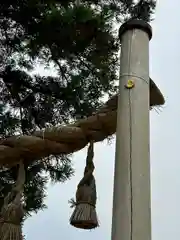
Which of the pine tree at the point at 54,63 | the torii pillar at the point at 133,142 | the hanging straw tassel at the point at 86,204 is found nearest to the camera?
the torii pillar at the point at 133,142

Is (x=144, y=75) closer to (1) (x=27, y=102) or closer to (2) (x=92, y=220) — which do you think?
(2) (x=92, y=220)

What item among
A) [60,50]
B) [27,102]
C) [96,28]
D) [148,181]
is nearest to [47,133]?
[148,181]

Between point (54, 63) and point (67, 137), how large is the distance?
90 centimetres

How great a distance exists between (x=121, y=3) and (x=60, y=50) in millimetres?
364

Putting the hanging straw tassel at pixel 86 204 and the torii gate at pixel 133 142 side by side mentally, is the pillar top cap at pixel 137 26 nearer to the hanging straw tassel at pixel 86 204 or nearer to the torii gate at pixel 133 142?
the torii gate at pixel 133 142

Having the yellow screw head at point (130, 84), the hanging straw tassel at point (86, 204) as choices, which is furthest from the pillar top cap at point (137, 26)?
the hanging straw tassel at point (86, 204)

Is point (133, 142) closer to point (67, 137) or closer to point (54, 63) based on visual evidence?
point (67, 137)

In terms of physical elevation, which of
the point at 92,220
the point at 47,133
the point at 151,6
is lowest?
the point at 92,220

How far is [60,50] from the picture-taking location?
62.8 inches

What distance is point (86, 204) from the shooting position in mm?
886

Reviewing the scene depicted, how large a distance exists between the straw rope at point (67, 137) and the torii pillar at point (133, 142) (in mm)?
61

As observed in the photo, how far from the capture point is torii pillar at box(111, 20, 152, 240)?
0.74m

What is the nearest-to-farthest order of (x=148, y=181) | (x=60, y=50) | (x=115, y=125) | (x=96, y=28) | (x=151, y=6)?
(x=148, y=181), (x=115, y=125), (x=96, y=28), (x=60, y=50), (x=151, y=6)

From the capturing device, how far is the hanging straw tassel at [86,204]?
2.84ft
